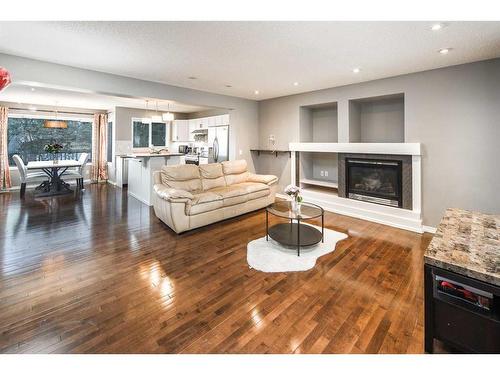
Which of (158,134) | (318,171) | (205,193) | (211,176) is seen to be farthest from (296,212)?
(158,134)

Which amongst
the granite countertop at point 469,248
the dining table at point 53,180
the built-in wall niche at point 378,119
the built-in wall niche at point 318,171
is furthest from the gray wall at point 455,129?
the dining table at point 53,180

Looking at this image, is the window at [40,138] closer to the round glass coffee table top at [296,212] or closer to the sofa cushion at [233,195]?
the sofa cushion at [233,195]

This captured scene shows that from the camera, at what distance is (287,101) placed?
6.24 m

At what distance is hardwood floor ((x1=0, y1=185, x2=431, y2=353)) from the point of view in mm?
1793

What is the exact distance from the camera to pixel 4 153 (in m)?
7.07

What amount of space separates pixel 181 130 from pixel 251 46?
6.57m

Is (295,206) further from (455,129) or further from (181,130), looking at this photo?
(181,130)

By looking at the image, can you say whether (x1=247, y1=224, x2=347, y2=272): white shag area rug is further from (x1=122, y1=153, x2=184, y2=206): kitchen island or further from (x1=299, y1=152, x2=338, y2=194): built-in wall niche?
(x1=122, y1=153, x2=184, y2=206): kitchen island

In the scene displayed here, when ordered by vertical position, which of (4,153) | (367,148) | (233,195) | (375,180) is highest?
(4,153)

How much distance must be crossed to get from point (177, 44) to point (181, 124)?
631 cm

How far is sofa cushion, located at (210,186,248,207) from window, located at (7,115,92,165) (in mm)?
6590

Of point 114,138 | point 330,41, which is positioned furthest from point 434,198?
point 114,138

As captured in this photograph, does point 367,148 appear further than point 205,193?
Yes

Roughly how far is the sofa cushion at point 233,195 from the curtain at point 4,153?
22.0 ft
